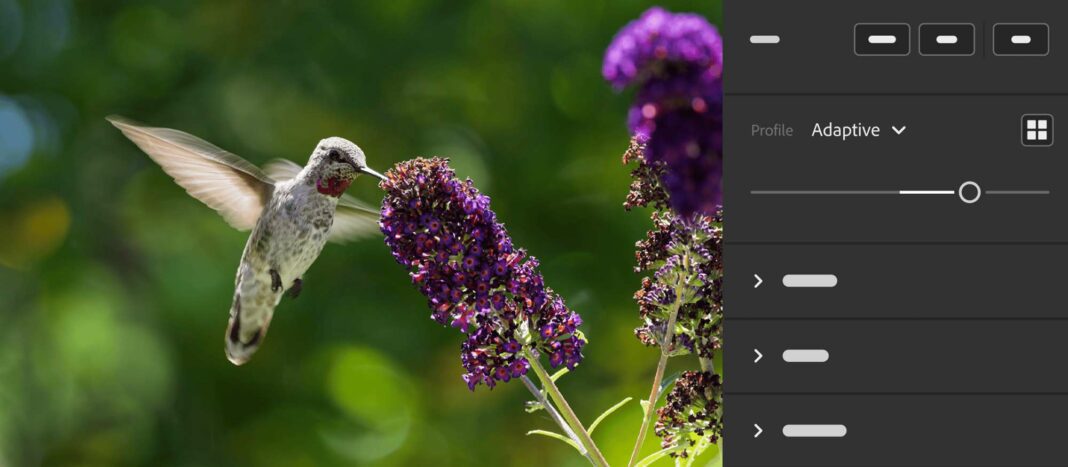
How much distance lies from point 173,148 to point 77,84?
9.59 feet

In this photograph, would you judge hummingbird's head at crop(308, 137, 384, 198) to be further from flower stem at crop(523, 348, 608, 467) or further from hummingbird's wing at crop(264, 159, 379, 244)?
flower stem at crop(523, 348, 608, 467)

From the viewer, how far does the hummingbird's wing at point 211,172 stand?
2.22 m

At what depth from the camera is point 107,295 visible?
4.70 meters

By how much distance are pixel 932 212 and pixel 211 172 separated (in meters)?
1.78

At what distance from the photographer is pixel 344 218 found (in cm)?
269

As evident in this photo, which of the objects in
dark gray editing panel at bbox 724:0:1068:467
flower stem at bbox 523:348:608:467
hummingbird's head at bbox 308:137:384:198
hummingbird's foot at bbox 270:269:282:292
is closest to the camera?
dark gray editing panel at bbox 724:0:1068:467

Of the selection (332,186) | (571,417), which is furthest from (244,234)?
(571,417)

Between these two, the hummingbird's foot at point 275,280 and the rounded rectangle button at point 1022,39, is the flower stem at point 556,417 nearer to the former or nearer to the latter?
the rounded rectangle button at point 1022,39

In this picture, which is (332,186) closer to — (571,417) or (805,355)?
(571,417)

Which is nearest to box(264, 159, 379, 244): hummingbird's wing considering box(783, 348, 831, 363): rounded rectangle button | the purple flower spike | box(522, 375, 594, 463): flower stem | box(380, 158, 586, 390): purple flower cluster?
box(380, 158, 586, 390): purple flower cluster

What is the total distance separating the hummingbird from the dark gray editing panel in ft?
3.71

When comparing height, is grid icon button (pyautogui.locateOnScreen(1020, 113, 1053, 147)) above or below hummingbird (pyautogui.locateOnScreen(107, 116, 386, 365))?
below

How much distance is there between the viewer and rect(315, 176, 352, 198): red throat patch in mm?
2227

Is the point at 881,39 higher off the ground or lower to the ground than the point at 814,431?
higher
